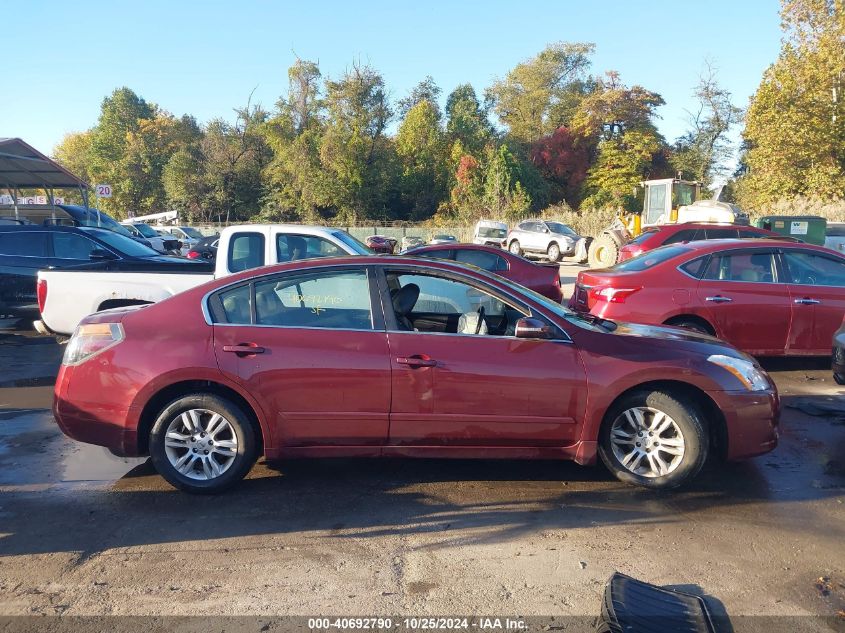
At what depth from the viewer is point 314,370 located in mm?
4375

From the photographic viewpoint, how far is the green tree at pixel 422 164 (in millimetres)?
55031

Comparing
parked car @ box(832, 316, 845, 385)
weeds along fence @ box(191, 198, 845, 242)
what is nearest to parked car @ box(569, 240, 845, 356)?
parked car @ box(832, 316, 845, 385)

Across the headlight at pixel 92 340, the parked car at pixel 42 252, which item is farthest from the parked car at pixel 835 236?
the headlight at pixel 92 340

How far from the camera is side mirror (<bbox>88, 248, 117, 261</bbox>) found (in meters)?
10.9

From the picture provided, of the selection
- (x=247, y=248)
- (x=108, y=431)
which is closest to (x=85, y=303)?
(x=247, y=248)

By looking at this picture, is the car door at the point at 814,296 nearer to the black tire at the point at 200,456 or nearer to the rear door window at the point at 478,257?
the rear door window at the point at 478,257

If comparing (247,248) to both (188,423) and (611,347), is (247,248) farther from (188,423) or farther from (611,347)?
(611,347)

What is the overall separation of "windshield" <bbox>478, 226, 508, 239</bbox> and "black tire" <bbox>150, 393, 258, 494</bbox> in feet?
95.0

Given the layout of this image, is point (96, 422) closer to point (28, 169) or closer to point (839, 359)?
point (839, 359)

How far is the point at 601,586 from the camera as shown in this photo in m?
3.37

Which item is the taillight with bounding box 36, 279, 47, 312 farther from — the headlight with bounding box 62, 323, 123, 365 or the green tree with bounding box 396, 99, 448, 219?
the green tree with bounding box 396, 99, 448, 219

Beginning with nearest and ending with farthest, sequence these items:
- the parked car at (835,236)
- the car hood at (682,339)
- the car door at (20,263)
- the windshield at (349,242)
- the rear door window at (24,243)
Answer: the car hood at (682,339)
the windshield at (349,242)
the car door at (20,263)
the rear door window at (24,243)
the parked car at (835,236)

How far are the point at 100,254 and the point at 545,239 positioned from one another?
20949 mm

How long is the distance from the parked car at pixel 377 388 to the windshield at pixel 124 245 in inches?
291
